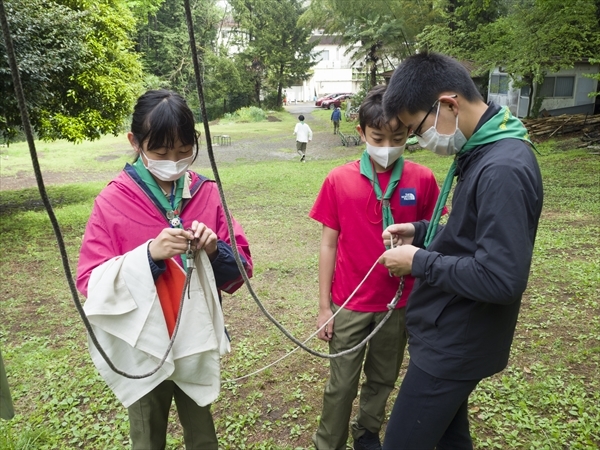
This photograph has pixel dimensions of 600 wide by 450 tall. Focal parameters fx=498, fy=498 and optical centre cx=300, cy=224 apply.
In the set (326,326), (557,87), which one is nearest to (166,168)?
(326,326)

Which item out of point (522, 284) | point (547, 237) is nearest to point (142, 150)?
point (522, 284)

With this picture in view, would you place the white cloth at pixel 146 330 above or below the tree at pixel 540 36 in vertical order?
below

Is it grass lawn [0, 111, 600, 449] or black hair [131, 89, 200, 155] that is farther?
grass lawn [0, 111, 600, 449]

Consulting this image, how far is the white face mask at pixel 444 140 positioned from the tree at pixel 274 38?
37357 millimetres

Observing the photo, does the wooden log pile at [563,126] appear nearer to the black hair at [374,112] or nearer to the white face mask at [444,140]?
the black hair at [374,112]

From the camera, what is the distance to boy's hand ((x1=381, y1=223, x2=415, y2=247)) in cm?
207

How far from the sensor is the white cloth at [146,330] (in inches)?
68.5

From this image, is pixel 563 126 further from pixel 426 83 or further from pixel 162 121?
pixel 162 121

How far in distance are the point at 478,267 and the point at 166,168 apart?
1194mm

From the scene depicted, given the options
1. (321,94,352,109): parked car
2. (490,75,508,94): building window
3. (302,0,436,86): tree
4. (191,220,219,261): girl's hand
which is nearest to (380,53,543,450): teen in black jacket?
(191,220,219,261): girl's hand

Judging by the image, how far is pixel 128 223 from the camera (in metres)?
1.89

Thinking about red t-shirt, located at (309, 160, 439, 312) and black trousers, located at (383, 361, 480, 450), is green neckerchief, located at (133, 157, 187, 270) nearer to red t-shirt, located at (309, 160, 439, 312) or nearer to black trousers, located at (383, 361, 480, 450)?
red t-shirt, located at (309, 160, 439, 312)

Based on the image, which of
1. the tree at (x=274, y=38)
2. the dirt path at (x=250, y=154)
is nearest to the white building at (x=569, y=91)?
the dirt path at (x=250, y=154)

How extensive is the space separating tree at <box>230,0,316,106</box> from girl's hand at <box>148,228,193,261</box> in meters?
37.4
